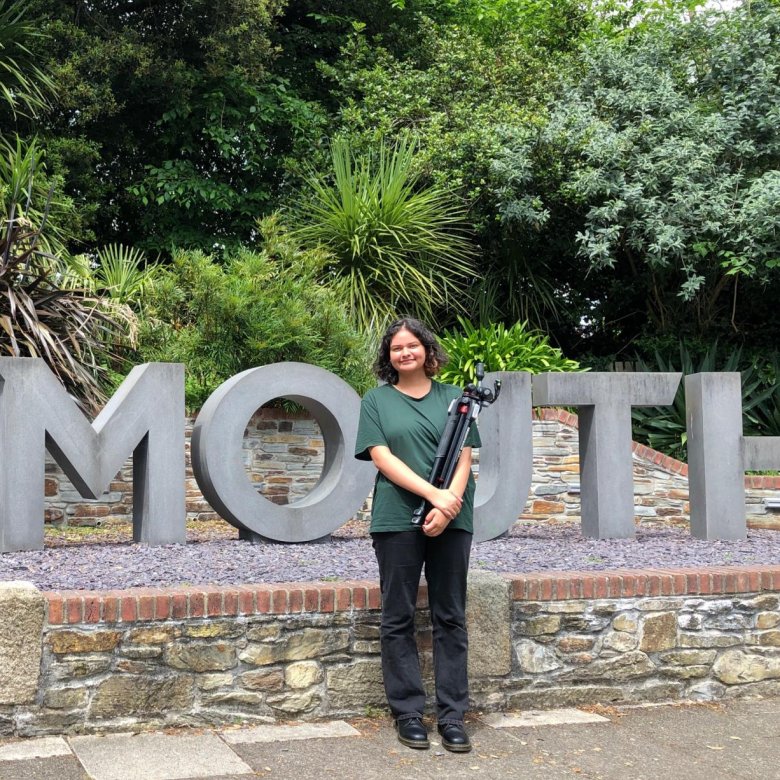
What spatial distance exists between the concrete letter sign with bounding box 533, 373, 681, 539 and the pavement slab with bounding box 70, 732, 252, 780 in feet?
11.5

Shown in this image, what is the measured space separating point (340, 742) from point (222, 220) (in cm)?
1115

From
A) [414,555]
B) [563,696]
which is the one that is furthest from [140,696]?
[563,696]

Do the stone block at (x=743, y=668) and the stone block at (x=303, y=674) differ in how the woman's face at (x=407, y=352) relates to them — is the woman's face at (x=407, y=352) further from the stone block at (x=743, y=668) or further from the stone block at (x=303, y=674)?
the stone block at (x=743, y=668)

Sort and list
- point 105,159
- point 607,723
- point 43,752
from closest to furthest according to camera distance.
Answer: point 43,752 → point 607,723 → point 105,159

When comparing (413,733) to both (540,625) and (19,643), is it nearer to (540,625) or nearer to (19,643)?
(540,625)

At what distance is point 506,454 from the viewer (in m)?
6.66

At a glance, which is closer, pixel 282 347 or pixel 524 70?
pixel 282 347

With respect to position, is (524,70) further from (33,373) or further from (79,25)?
(33,373)

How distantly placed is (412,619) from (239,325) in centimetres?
605

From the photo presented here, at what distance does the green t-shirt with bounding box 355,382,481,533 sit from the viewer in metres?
4.12

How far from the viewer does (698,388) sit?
22.6 feet

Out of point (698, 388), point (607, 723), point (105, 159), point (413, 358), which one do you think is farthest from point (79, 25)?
point (607, 723)

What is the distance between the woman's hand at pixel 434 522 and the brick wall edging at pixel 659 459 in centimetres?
575

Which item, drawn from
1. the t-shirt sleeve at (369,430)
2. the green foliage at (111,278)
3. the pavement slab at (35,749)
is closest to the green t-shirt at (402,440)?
the t-shirt sleeve at (369,430)
